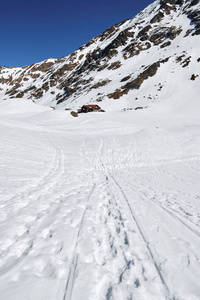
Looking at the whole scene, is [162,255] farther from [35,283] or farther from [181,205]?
[181,205]

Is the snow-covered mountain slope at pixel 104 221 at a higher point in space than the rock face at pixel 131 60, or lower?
lower

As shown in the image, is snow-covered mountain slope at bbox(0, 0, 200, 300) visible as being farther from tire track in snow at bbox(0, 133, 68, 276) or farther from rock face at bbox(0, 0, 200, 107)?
rock face at bbox(0, 0, 200, 107)

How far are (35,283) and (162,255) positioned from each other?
197cm

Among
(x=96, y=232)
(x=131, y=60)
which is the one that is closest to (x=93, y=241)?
(x=96, y=232)

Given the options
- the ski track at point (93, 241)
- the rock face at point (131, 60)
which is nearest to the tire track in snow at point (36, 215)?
the ski track at point (93, 241)

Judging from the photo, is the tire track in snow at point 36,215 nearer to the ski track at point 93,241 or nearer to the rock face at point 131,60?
the ski track at point 93,241

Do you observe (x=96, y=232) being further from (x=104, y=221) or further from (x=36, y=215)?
(x=36, y=215)

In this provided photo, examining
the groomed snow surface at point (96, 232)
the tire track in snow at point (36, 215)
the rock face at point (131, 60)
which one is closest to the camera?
the groomed snow surface at point (96, 232)

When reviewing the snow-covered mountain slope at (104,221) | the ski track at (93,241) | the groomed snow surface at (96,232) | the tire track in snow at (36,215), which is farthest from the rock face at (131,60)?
the ski track at (93,241)

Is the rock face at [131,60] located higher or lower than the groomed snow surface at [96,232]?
higher

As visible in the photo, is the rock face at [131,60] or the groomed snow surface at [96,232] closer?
the groomed snow surface at [96,232]

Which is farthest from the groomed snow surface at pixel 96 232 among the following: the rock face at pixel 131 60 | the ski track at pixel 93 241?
the rock face at pixel 131 60

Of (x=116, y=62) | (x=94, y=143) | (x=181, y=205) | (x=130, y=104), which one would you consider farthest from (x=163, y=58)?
(x=181, y=205)

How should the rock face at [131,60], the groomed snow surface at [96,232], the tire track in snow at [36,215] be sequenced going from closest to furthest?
the groomed snow surface at [96,232] → the tire track in snow at [36,215] → the rock face at [131,60]
